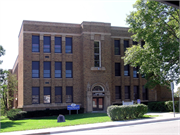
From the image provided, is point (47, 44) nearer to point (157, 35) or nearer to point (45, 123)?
point (45, 123)

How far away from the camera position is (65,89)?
98.1ft

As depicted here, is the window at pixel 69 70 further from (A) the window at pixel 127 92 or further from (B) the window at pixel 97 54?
(A) the window at pixel 127 92

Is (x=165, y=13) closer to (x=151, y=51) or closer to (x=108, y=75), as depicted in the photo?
(x=151, y=51)

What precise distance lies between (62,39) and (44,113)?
10090mm

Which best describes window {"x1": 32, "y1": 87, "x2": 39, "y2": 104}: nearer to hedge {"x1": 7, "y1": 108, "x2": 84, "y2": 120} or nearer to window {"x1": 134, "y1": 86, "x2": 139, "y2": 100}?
hedge {"x1": 7, "y1": 108, "x2": 84, "y2": 120}

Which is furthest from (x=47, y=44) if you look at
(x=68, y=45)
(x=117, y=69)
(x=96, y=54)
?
(x=117, y=69)

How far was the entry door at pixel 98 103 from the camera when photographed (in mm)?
30094

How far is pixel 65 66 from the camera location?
30.3 meters

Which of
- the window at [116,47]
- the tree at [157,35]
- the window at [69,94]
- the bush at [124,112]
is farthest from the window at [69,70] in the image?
the bush at [124,112]

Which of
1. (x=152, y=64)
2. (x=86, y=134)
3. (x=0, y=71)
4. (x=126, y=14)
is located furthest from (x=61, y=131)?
(x=0, y=71)

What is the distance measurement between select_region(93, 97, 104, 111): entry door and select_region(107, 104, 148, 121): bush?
40.6 feet

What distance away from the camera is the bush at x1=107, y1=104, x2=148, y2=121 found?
17203 millimetres

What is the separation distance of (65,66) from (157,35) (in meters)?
13.5

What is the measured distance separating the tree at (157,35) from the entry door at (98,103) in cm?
892
